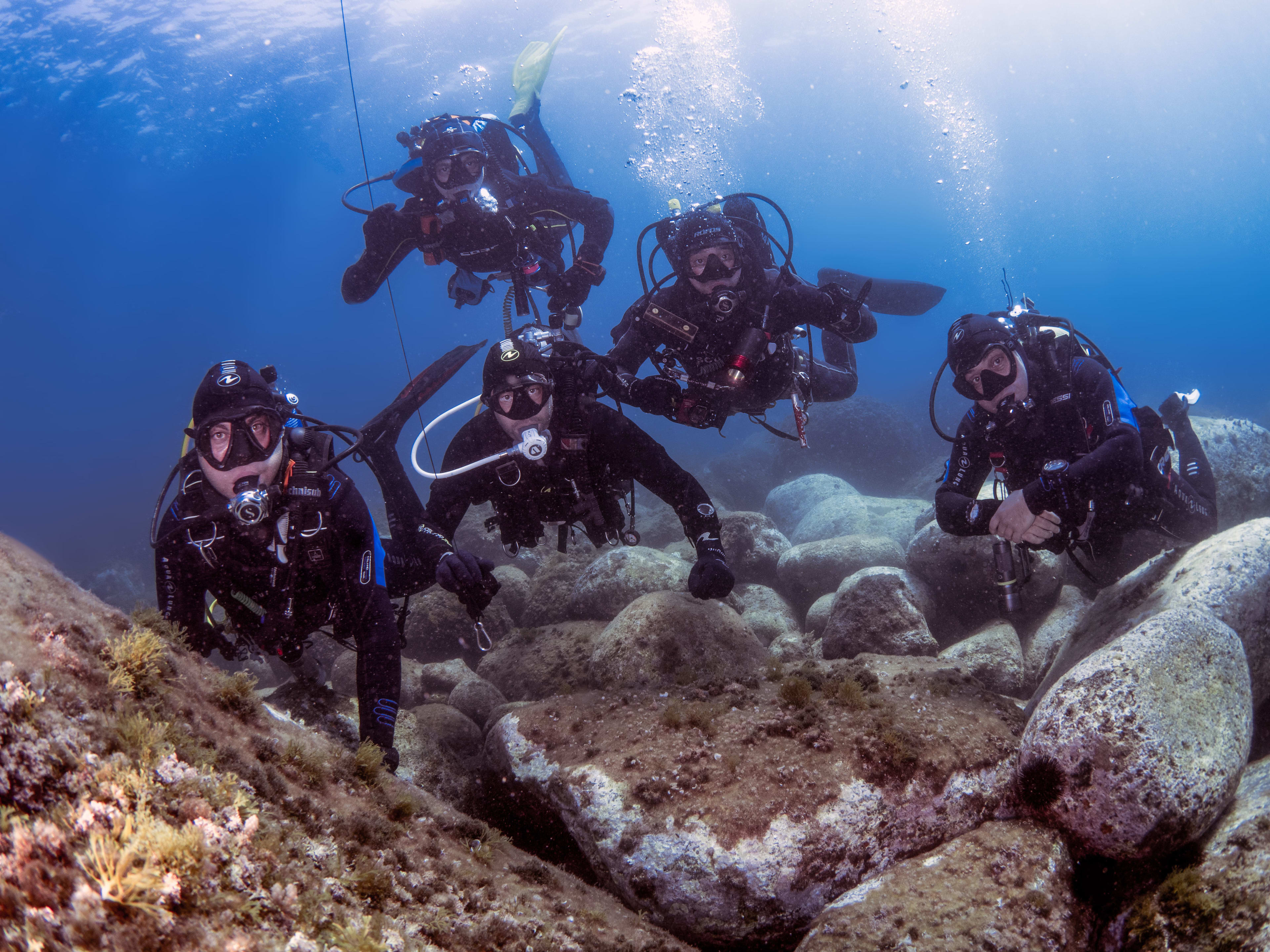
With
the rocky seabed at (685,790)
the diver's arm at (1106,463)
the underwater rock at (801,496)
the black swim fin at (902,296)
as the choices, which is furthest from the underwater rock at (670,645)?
the underwater rock at (801,496)

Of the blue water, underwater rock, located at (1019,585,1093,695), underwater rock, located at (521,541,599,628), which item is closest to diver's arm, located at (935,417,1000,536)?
underwater rock, located at (1019,585,1093,695)

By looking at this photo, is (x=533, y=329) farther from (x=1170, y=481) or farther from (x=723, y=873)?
(x=1170, y=481)

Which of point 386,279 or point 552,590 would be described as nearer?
point 552,590

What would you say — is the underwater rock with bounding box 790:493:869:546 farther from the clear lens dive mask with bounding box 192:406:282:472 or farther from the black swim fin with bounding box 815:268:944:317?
the clear lens dive mask with bounding box 192:406:282:472

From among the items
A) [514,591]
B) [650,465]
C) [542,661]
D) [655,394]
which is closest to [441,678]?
[542,661]

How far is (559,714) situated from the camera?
3.83 meters

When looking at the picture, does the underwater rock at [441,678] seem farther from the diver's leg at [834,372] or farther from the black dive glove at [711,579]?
the diver's leg at [834,372]

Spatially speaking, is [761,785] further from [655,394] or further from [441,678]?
[441,678]

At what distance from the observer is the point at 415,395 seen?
7.62m

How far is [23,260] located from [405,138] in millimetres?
74085

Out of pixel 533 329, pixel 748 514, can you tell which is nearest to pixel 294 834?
pixel 533 329

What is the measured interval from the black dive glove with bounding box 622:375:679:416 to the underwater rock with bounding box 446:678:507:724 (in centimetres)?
314

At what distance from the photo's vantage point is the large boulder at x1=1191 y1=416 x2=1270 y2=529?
729cm

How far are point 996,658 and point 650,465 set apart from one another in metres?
3.53
